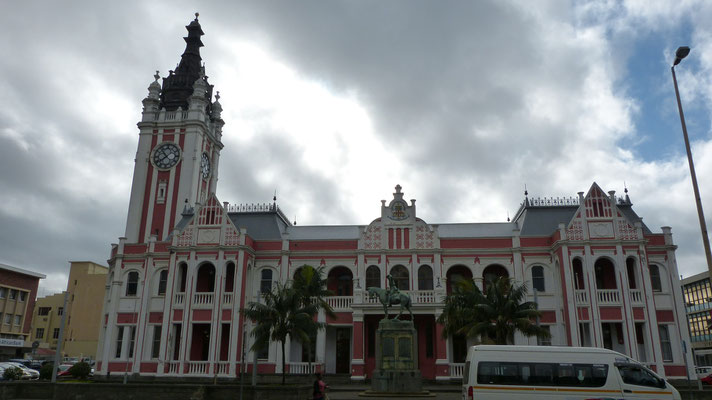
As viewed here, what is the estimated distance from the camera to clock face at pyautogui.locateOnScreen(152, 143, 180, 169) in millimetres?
49719

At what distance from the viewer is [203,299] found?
127 ft

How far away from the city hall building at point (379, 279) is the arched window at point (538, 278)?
76mm

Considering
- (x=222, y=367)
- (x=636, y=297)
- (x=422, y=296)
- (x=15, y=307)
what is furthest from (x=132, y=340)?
(x=15, y=307)

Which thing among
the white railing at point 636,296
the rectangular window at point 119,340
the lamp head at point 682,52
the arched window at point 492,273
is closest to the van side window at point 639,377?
the lamp head at point 682,52

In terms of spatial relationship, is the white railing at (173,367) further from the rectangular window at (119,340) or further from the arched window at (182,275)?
the arched window at (182,275)

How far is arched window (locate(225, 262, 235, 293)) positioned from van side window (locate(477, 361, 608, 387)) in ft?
80.5

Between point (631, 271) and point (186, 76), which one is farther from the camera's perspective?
point (186, 76)

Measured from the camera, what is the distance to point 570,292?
36.0 meters

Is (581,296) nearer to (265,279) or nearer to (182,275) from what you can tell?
(265,279)

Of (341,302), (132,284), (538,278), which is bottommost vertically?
Result: (341,302)

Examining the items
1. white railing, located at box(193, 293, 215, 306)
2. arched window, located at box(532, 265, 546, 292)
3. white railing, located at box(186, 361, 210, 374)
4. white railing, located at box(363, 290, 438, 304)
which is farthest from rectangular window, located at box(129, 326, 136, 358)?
arched window, located at box(532, 265, 546, 292)

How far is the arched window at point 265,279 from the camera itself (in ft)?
133

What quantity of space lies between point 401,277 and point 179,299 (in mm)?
16487

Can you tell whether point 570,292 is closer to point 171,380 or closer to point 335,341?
point 335,341
